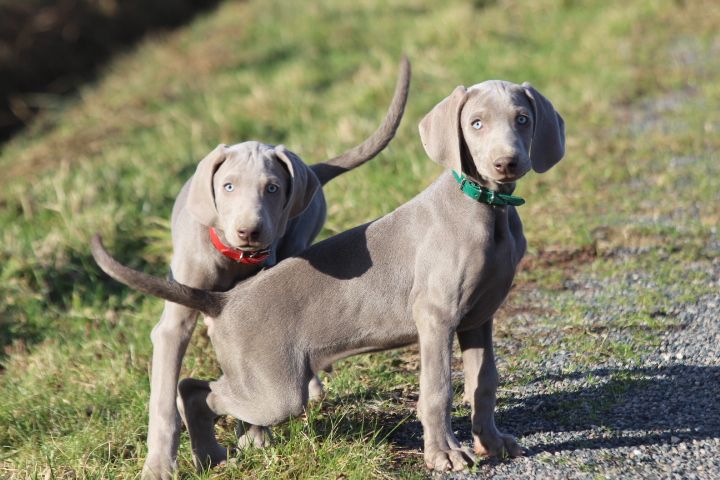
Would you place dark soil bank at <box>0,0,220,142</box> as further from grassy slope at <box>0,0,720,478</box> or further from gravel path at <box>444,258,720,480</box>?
gravel path at <box>444,258,720,480</box>

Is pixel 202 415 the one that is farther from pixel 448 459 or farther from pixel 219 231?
pixel 448 459

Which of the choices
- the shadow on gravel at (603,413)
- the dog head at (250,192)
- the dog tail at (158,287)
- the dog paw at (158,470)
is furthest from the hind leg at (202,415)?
the dog head at (250,192)

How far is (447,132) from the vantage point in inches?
151

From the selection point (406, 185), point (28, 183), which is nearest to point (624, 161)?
point (406, 185)

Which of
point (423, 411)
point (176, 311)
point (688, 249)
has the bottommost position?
point (688, 249)

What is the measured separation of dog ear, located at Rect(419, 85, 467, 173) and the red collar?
0.81 meters

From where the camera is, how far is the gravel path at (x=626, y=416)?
380 centimetres

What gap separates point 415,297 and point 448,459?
0.61 metres

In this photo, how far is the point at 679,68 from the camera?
10.5m

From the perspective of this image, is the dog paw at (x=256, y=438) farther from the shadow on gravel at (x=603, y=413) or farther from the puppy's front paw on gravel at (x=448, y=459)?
the puppy's front paw on gravel at (x=448, y=459)

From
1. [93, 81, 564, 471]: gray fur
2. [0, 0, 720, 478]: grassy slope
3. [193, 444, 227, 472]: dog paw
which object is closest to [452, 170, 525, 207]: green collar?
[93, 81, 564, 471]: gray fur

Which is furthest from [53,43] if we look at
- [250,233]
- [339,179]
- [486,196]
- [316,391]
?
[486,196]

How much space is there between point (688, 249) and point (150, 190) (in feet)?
14.7

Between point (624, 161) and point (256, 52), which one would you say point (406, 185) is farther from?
point (256, 52)
